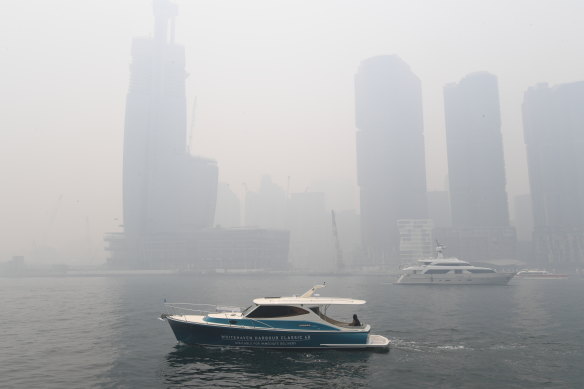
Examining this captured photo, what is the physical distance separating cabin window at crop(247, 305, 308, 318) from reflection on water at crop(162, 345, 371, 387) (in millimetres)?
2460

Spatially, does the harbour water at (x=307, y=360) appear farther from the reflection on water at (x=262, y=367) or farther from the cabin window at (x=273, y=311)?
the cabin window at (x=273, y=311)

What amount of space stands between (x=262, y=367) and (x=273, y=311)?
187 inches

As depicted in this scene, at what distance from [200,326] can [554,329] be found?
110 feet

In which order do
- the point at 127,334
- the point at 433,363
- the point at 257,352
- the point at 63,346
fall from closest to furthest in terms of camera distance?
the point at 433,363 < the point at 257,352 < the point at 63,346 < the point at 127,334

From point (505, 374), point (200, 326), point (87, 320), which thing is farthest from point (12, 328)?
point (505, 374)

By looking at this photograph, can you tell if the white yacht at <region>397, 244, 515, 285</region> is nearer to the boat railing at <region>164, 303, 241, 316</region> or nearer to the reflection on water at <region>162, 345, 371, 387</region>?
the boat railing at <region>164, 303, 241, 316</region>

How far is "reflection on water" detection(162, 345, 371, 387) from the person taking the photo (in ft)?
79.2

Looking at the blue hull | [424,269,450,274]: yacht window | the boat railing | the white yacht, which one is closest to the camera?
the blue hull

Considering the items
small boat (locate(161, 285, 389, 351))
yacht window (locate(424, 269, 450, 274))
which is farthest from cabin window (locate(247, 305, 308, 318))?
yacht window (locate(424, 269, 450, 274))

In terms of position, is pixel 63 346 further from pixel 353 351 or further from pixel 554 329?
pixel 554 329

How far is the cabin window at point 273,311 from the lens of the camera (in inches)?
1212

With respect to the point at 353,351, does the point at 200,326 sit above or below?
above

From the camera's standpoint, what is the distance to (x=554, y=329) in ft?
135

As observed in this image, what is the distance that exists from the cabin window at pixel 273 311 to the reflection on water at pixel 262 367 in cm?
246
